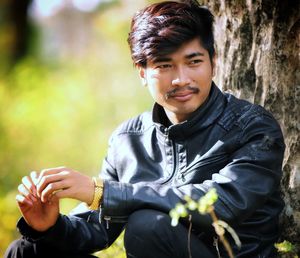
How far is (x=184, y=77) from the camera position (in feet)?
12.1

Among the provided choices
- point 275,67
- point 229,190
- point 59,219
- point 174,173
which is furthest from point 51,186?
point 275,67

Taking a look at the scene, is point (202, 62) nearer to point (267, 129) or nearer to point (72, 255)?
point (267, 129)

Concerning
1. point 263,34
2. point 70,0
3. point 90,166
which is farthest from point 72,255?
point 70,0

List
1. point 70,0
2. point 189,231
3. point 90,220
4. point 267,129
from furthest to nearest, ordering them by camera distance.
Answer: point 70,0
point 90,220
point 267,129
point 189,231

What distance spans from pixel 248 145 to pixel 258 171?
0.46 ft

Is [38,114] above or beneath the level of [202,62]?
beneath

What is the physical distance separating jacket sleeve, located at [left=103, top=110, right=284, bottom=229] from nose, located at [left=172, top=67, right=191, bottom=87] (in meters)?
0.42

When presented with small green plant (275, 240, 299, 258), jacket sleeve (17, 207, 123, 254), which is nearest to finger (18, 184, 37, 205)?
jacket sleeve (17, 207, 123, 254)

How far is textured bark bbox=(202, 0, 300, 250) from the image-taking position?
13.5 ft

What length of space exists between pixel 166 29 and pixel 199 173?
73 cm

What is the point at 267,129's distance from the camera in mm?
3590

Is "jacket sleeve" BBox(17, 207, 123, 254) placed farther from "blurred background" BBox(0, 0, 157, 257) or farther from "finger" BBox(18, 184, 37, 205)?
"blurred background" BBox(0, 0, 157, 257)

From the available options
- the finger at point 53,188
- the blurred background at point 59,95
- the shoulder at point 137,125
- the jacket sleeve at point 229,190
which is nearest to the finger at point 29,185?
the finger at point 53,188

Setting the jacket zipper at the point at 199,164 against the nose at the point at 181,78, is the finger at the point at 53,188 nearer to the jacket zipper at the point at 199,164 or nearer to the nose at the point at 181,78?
the jacket zipper at the point at 199,164
